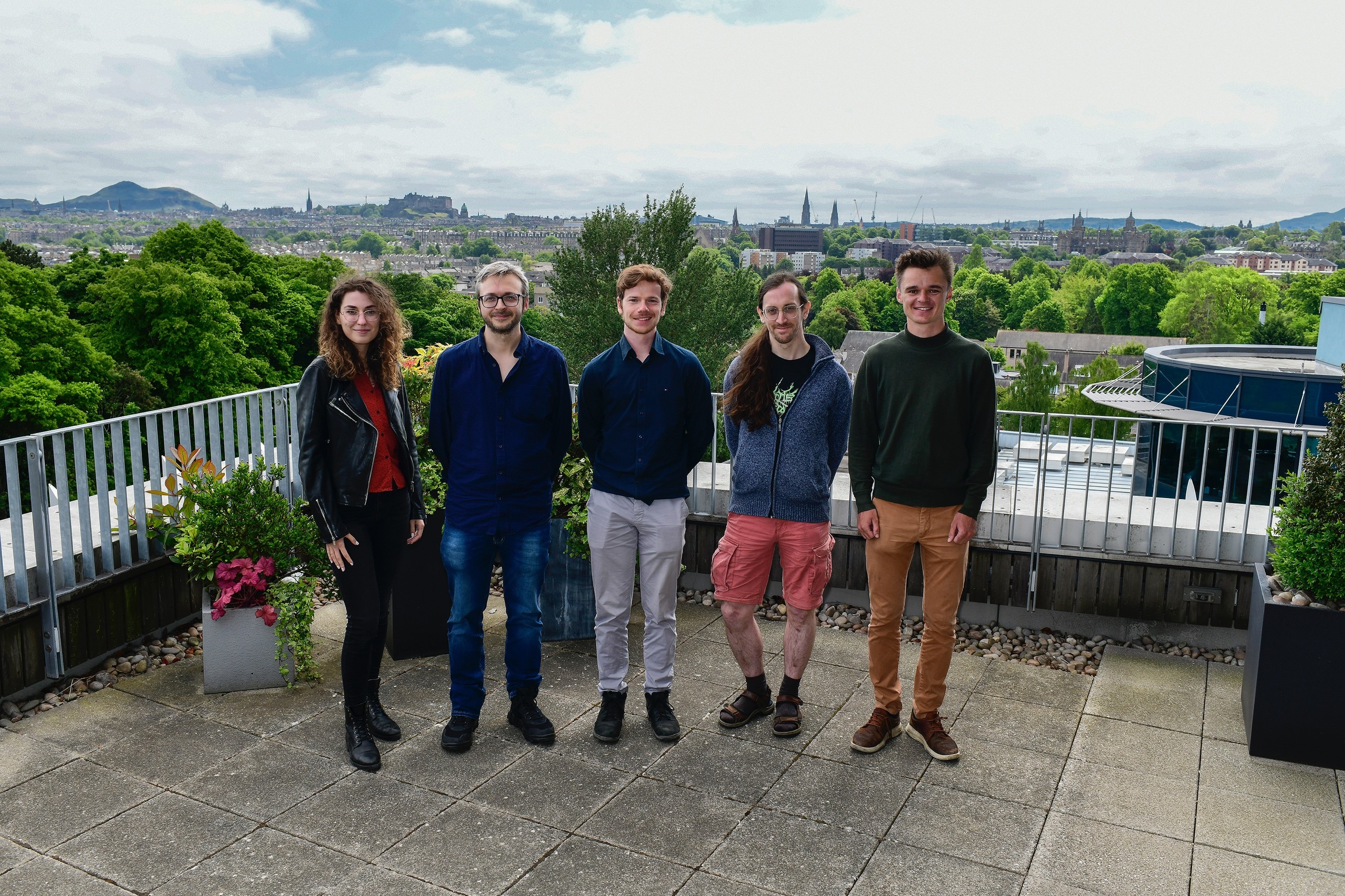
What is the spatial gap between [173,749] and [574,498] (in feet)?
6.35

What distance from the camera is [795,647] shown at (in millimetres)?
3533

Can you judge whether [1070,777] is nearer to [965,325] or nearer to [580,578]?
[580,578]

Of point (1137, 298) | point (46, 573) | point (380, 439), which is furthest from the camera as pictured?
point (1137, 298)

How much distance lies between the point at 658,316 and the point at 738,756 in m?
1.59

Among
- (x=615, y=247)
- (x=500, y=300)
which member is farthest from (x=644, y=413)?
(x=615, y=247)

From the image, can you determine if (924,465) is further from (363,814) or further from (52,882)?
(52,882)

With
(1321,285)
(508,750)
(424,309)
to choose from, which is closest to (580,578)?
(508,750)

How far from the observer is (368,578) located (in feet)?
10.8

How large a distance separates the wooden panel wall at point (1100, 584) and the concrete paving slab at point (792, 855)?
5.83ft

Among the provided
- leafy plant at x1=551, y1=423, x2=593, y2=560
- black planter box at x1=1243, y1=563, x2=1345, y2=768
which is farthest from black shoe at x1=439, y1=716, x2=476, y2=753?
black planter box at x1=1243, y1=563, x2=1345, y2=768

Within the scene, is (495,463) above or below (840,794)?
above

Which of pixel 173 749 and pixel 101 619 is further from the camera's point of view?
pixel 101 619

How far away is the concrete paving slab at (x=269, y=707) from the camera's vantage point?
140 inches

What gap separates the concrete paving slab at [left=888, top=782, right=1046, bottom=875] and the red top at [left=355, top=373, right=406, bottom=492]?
2.01m
